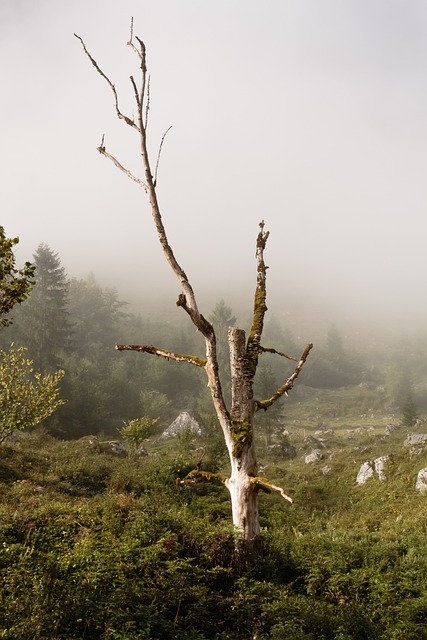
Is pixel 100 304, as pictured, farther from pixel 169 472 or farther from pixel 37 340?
pixel 169 472

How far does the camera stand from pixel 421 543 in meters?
12.2

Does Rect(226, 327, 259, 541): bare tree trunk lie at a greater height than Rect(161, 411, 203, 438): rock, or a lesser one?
lesser

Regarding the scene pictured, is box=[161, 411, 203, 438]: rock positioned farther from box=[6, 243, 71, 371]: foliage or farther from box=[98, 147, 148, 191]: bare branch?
box=[98, 147, 148, 191]: bare branch

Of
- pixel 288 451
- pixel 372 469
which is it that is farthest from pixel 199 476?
pixel 288 451

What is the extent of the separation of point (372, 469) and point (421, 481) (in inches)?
168

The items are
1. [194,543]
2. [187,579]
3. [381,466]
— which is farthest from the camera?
[381,466]

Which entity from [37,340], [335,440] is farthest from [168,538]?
[37,340]

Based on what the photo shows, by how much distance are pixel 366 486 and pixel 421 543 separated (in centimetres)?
1298

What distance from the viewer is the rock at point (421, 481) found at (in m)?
21.4

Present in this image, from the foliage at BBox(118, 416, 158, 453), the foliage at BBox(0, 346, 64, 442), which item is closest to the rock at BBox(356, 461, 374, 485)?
the foliage at BBox(118, 416, 158, 453)

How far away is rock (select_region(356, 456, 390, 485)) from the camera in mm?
25083

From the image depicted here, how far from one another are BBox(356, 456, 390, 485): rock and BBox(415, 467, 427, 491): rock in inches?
101

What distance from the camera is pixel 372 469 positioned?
25844 millimetres

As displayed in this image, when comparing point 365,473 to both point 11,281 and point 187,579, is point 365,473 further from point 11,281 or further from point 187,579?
point 11,281
